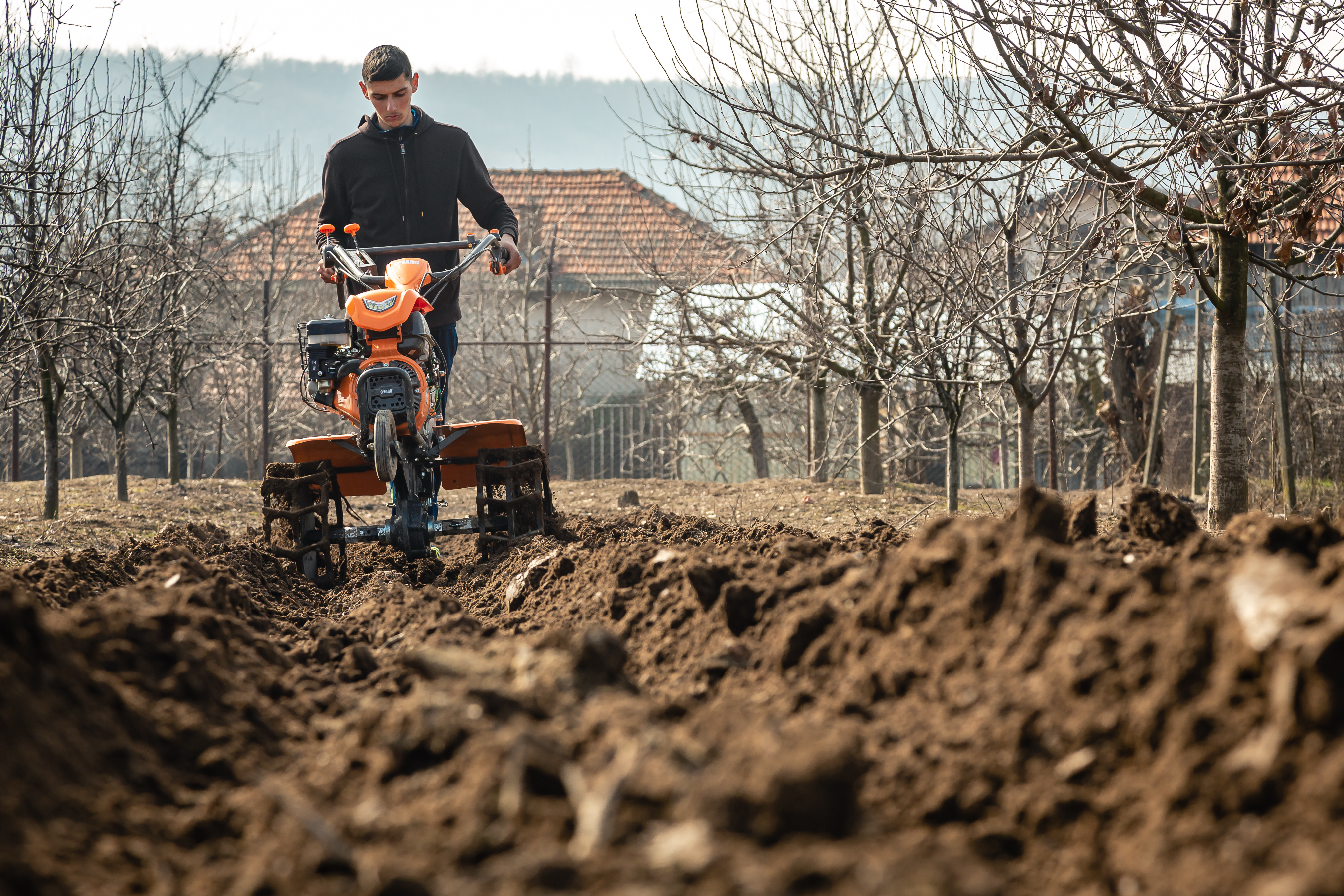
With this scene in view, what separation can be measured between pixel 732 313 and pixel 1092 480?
10.9 meters

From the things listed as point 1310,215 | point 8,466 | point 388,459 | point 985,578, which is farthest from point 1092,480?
point 8,466

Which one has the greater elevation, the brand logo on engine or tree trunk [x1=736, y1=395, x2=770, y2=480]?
the brand logo on engine

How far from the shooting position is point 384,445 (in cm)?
454

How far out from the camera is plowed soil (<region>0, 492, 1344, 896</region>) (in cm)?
152

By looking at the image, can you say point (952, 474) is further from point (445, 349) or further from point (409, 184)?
point (409, 184)

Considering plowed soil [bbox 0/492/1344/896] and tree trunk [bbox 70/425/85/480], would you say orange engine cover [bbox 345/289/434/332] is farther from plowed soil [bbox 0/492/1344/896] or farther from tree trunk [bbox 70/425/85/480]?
tree trunk [bbox 70/425/85/480]

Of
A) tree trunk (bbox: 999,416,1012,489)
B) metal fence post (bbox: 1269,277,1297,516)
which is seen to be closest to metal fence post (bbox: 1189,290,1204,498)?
metal fence post (bbox: 1269,277,1297,516)

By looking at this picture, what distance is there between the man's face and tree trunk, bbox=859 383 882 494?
18.4 feet

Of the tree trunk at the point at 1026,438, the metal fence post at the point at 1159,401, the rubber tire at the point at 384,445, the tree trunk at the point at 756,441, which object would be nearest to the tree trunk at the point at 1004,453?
the metal fence post at the point at 1159,401

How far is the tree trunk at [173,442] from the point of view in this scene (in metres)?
11.8

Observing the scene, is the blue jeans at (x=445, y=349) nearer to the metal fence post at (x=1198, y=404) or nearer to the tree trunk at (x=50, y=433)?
the tree trunk at (x=50, y=433)

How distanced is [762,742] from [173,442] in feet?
38.4

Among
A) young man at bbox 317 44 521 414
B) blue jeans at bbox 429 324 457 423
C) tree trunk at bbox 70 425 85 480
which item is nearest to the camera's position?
blue jeans at bbox 429 324 457 423

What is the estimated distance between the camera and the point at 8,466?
20969 mm
